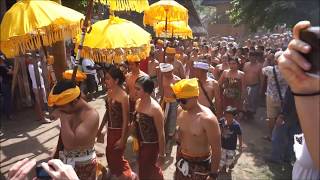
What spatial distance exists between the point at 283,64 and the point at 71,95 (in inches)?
116

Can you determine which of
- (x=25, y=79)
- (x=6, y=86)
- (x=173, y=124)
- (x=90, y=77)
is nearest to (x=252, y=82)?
(x=173, y=124)

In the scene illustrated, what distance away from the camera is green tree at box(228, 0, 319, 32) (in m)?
14.2

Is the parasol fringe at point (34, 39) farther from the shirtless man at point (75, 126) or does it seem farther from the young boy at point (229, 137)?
the young boy at point (229, 137)

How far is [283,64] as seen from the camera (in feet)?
4.48

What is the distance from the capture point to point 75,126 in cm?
403

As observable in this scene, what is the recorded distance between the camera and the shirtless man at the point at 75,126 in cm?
394

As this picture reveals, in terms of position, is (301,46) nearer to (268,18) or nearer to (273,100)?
(273,100)

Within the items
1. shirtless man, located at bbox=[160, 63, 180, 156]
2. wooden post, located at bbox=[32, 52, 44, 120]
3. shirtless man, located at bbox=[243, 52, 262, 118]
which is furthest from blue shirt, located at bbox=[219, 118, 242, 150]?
wooden post, located at bbox=[32, 52, 44, 120]

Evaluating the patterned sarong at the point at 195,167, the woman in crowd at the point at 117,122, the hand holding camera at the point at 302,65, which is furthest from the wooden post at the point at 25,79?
the hand holding camera at the point at 302,65

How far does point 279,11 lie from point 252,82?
233 inches

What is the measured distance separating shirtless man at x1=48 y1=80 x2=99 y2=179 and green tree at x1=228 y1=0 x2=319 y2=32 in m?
11.9

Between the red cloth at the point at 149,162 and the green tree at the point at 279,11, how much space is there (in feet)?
35.8

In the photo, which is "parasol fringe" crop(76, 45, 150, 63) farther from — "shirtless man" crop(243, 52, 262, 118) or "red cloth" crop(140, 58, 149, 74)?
"shirtless man" crop(243, 52, 262, 118)

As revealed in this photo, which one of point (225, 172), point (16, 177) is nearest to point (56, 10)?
point (16, 177)
